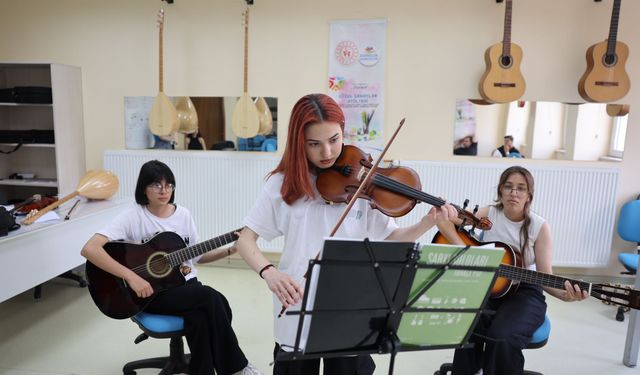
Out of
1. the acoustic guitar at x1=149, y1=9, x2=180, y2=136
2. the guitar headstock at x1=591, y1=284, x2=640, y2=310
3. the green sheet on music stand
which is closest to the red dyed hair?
the green sheet on music stand

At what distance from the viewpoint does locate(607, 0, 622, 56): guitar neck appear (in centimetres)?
314

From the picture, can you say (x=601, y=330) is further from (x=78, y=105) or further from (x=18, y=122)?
(x=18, y=122)

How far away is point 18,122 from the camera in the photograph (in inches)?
159

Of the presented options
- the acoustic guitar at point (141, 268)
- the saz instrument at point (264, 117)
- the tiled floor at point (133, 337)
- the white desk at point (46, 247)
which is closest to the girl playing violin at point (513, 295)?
the tiled floor at point (133, 337)

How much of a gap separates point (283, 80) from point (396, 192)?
246 centimetres

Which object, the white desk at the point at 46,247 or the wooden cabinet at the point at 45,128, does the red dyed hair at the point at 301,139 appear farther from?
the wooden cabinet at the point at 45,128

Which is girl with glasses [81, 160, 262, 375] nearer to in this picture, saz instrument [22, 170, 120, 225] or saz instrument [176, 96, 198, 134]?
saz instrument [22, 170, 120, 225]

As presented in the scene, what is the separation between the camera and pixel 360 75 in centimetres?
357

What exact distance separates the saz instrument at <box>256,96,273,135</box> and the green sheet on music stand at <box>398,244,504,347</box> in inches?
105

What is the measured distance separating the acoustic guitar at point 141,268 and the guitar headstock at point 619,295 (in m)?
1.56

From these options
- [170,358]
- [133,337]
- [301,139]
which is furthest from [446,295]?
[133,337]

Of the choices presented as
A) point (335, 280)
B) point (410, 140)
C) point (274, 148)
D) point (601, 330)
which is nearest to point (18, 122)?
point (274, 148)

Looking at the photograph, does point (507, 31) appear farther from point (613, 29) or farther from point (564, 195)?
point (564, 195)

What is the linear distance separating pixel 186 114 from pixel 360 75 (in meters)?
1.53
